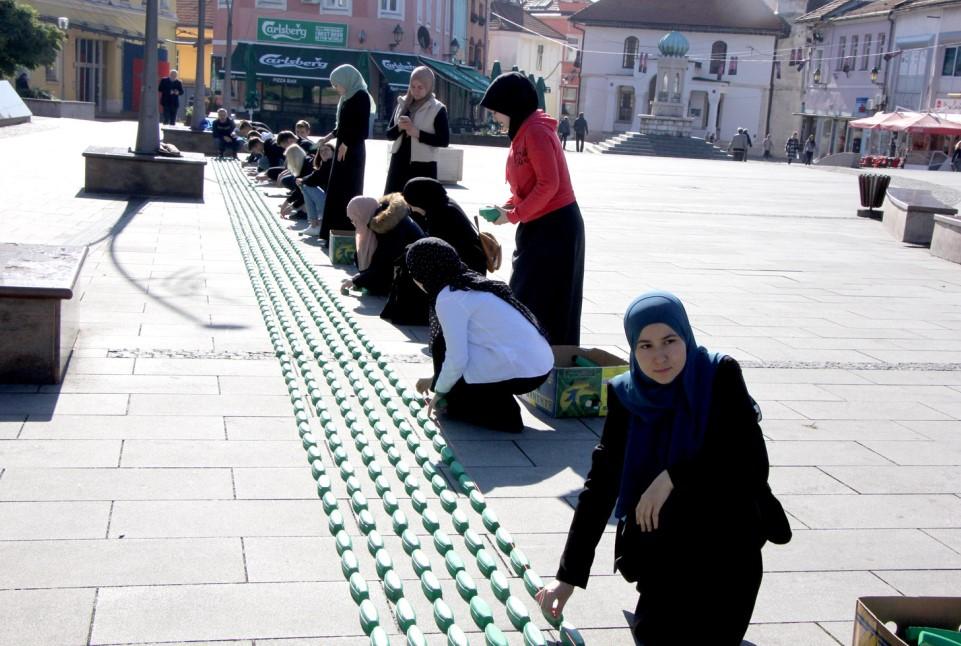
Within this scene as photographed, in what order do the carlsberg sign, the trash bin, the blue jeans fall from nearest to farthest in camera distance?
the blue jeans < the trash bin < the carlsberg sign

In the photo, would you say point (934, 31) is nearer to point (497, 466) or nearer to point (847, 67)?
point (847, 67)

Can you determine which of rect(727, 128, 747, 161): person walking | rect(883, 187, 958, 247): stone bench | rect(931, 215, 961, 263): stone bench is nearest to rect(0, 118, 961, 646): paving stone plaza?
rect(931, 215, 961, 263): stone bench

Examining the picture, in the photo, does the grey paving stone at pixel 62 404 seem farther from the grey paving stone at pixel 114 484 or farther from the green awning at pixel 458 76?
the green awning at pixel 458 76

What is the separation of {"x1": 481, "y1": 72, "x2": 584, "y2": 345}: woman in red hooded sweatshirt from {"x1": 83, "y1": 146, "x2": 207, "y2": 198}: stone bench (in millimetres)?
9915

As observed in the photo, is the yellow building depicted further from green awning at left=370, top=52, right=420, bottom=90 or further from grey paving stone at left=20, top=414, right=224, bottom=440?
grey paving stone at left=20, top=414, right=224, bottom=440

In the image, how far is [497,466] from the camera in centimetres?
511

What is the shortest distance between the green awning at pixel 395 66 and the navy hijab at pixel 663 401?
141 feet

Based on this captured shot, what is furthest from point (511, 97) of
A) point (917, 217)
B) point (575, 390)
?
point (917, 217)

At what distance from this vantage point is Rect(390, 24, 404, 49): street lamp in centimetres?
4666

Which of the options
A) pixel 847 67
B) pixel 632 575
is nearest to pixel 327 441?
pixel 632 575

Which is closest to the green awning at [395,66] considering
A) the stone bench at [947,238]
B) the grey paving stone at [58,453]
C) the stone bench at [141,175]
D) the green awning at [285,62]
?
the green awning at [285,62]

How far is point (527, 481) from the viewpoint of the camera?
4930mm

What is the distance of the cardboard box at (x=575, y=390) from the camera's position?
5.82 meters

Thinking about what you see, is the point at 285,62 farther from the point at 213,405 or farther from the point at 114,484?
the point at 114,484
